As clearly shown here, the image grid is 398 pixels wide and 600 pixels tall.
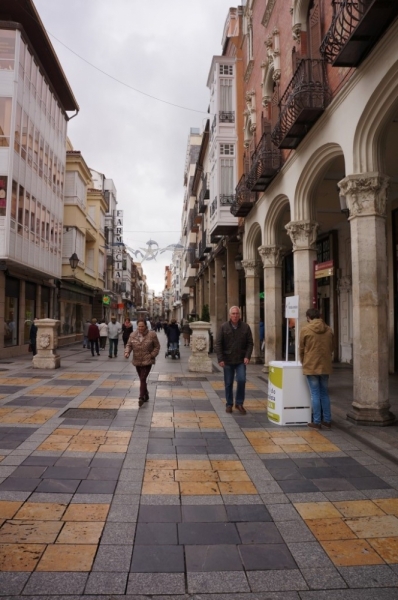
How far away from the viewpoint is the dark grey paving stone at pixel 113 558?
123 inches

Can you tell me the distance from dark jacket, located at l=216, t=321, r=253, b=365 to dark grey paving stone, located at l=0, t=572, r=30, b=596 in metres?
5.60

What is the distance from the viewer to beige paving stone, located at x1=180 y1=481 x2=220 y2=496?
456 centimetres

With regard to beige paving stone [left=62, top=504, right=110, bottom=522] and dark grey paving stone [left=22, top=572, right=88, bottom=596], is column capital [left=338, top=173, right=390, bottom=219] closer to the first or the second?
beige paving stone [left=62, top=504, right=110, bottom=522]

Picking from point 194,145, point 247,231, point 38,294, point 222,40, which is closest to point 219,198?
point 247,231

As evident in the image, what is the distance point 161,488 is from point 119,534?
1062 millimetres

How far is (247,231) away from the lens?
61.1ft

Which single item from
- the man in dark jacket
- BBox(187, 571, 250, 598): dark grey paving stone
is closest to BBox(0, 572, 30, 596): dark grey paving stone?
BBox(187, 571, 250, 598): dark grey paving stone

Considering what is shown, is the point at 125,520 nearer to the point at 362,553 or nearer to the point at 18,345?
the point at 362,553

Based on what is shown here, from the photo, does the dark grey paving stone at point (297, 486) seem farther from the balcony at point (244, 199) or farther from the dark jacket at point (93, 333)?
the dark jacket at point (93, 333)

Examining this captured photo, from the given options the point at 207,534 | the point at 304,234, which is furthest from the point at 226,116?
the point at 207,534

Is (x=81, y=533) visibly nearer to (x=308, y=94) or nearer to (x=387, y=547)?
(x=387, y=547)

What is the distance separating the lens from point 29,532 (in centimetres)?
363

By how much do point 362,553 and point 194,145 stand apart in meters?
54.7

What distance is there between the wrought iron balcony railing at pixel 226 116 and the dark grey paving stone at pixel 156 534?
19.8 meters
